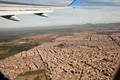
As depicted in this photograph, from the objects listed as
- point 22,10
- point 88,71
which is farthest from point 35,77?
point 22,10

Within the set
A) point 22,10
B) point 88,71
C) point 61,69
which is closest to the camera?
point 22,10

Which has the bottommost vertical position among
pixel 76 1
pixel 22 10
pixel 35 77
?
pixel 35 77

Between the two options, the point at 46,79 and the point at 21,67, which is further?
the point at 21,67

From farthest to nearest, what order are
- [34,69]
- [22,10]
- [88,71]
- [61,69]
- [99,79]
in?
[34,69] < [61,69] < [88,71] < [99,79] < [22,10]

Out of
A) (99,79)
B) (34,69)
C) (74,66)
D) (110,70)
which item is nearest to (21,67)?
(34,69)

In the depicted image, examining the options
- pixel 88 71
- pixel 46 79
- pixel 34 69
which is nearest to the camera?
pixel 46 79

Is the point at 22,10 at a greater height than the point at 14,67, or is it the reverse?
the point at 22,10

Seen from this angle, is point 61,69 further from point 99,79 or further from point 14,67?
point 14,67

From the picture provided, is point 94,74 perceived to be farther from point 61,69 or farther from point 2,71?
point 2,71

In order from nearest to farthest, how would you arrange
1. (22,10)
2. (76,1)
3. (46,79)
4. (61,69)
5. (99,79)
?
(22,10) → (76,1) → (99,79) → (46,79) → (61,69)
